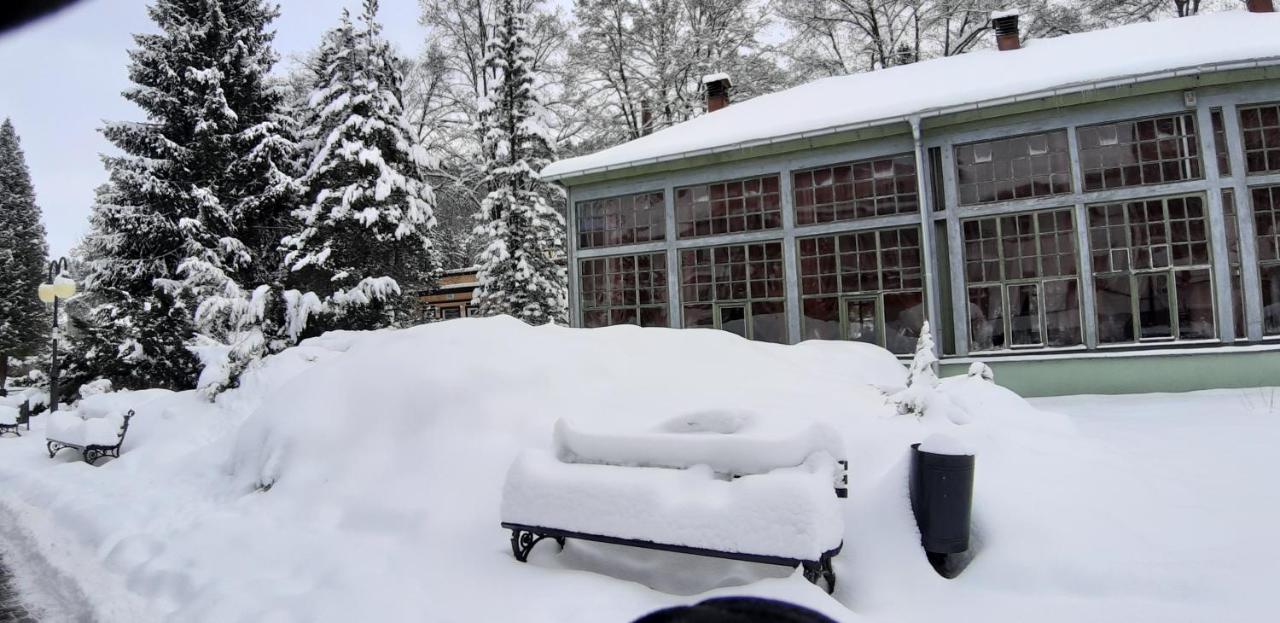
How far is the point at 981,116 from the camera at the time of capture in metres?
12.4

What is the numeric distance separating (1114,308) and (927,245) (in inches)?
125

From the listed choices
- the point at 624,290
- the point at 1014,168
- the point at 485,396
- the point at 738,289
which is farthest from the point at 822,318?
the point at 485,396

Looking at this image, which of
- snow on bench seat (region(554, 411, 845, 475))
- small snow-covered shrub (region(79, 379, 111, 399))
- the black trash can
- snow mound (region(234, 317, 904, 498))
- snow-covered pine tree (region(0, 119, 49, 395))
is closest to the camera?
snow on bench seat (region(554, 411, 845, 475))

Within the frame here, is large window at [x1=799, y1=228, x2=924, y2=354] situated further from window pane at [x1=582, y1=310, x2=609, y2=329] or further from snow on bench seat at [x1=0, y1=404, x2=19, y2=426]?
snow on bench seat at [x1=0, y1=404, x2=19, y2=426]

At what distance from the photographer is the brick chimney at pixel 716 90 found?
19.6 meters

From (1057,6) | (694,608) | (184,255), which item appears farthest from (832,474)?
(1057,6)

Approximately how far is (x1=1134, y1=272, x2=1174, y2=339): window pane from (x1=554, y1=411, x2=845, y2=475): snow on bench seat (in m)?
9.90

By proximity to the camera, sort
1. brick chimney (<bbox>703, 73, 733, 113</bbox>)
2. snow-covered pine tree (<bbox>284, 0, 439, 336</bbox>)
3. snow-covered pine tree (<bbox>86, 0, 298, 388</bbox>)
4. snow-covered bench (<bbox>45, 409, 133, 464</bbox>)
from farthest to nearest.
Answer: brick chimney (<bbox>703, 73, 733, 113</bbox>), snow-covered pine tree (<bbox>86, 0, 298, 388</bbox>), snow-covered pine tree (<bbox>284, 0, 439, 336</bbox>), snow-covered bench (<bbox>45, 409, 133, 464</bbox>)

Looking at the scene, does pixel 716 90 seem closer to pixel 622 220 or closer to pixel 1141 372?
pixel 622 220

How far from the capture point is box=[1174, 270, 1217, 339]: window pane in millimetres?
11008

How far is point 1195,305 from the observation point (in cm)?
1108

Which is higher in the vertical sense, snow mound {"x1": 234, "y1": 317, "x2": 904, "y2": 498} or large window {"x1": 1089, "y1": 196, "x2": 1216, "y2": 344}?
large window {"x1": 1089, "y1": 196, "x2": 1216, "y2": 344}

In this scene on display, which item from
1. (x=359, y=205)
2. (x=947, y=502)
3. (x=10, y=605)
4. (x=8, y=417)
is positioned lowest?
(x=10, y=605)

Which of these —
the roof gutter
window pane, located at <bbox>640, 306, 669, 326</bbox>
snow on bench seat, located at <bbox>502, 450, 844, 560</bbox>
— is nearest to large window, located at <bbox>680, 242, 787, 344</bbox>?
window pane, located at <bbox>640, 306, 669, 326</bbox>
